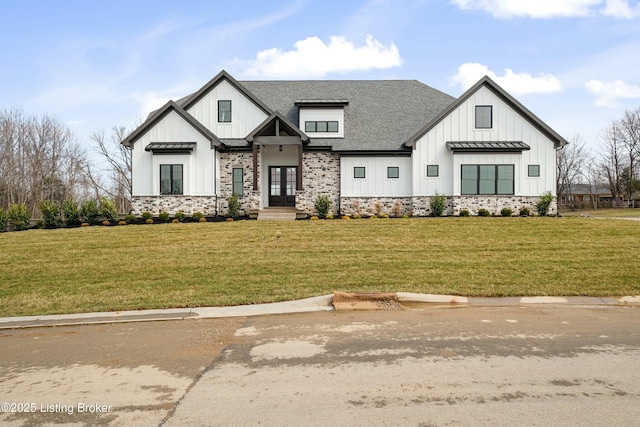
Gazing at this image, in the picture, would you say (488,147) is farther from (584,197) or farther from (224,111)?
(584,197)

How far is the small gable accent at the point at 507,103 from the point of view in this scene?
77.6 ft

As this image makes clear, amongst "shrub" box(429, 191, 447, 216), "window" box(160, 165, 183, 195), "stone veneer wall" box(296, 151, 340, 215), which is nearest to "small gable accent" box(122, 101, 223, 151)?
"window" box(160, 165, 183, 195)

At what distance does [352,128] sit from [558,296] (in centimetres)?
1858

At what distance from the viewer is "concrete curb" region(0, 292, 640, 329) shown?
29.0 ft

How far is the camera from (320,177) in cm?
2552

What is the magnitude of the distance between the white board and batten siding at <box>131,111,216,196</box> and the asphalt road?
16769 millimetres

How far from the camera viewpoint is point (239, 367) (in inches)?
221

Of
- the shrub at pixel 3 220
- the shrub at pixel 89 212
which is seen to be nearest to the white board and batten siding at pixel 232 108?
the shrub at pixel 89 212

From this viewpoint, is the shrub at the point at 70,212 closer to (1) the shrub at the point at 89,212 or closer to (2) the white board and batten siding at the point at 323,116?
(1) the shrub at the point at 89,212

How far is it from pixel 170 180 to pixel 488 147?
17.3m

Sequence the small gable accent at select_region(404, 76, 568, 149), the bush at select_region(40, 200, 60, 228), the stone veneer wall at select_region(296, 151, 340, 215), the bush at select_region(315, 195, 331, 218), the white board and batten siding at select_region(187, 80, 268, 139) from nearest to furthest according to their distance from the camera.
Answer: the bush at select_region(40, 200, 60, 228)
the bush at select_region(315, 195, 331, 218)
the small gable accent at select_region(404, 76, 568, 149)
the stone veneer wall at select_region(296, 151, 340, 215)
the white board and batten siding at select_region(187, 80, 268, 139)

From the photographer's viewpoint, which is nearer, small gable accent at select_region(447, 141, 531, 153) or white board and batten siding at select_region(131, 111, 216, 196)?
small gable accent at select_region(447, 141, 531, 153)

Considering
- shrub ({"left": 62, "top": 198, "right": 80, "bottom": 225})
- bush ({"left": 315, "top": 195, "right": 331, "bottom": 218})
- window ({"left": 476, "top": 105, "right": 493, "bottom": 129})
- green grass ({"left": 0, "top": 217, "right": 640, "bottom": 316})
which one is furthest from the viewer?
window ({"left": 476, "top": 105, "right": 493, "bottom": 129})

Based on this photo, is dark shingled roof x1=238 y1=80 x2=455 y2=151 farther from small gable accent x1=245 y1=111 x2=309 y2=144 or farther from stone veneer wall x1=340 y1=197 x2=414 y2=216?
stone veneer wall x1=340 y1=197 x2=414 y2=216
